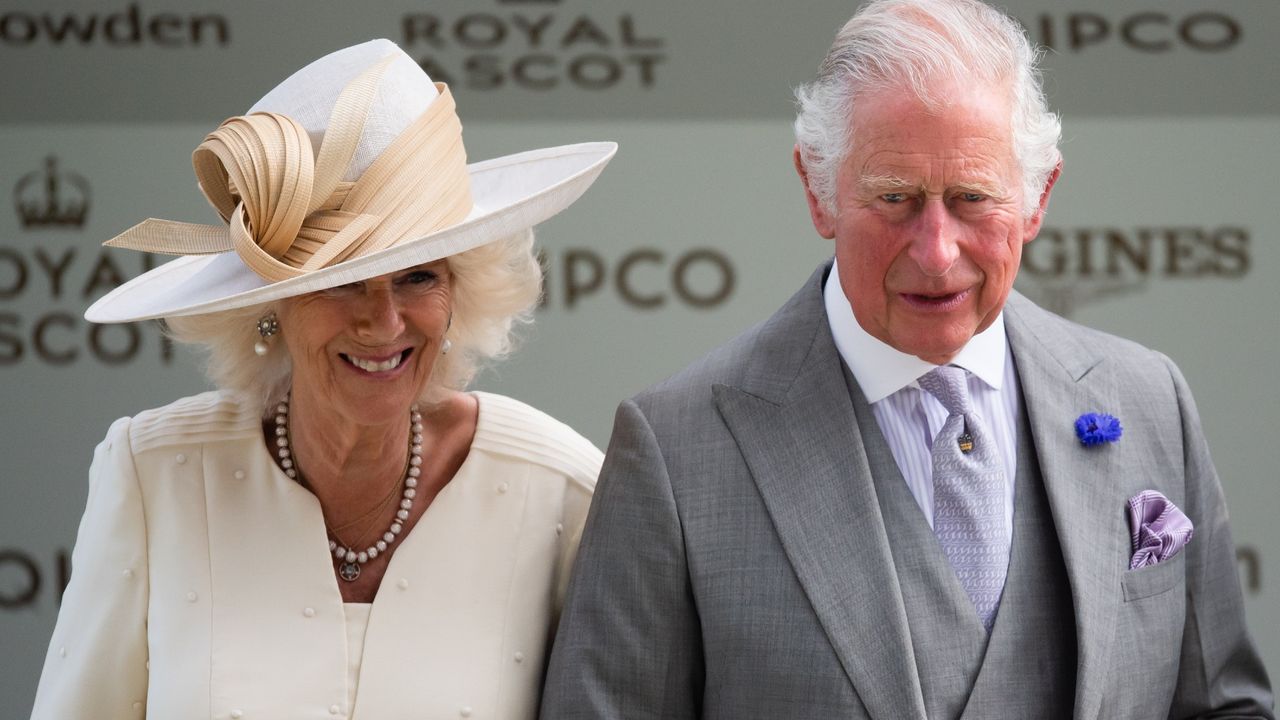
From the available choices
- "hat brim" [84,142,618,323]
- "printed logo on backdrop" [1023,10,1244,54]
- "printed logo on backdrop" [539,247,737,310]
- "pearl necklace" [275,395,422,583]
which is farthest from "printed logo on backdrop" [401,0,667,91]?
"pearl necklace" [275,395,422,583]

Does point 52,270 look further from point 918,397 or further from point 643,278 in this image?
point 918,397

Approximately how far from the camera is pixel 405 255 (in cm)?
229

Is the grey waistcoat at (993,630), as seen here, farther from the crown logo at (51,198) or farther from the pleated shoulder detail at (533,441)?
the crown logo at (51,198)

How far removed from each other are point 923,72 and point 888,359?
420 millimetres

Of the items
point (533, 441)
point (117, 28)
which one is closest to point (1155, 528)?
point (533, 441)

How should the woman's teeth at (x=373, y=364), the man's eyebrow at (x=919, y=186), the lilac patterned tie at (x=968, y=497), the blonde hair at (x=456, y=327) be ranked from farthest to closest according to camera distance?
the blonde hair at (x=456, y=327)
the woman's teeth at (x=373, y=364)
the lilac patterned tie at (x=968, y=497)
the man's eyebrow at (x=919, y=186)

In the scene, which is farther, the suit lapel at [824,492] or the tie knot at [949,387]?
the tie knot at [949,387]

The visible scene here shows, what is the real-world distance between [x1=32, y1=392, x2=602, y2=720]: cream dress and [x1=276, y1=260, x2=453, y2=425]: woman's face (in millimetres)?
207

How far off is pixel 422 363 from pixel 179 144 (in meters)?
2.01

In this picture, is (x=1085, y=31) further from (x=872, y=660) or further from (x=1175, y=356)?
(x=872, y=660)

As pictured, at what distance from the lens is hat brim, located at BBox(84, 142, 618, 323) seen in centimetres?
228

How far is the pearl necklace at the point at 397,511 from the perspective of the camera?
2.56 metres

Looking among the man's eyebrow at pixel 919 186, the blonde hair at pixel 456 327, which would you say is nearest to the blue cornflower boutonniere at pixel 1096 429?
the man's eyebrow at pixel 919 186

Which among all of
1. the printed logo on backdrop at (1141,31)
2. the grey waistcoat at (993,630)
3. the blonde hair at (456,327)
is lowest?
the grey waistcoat at (993,630)
